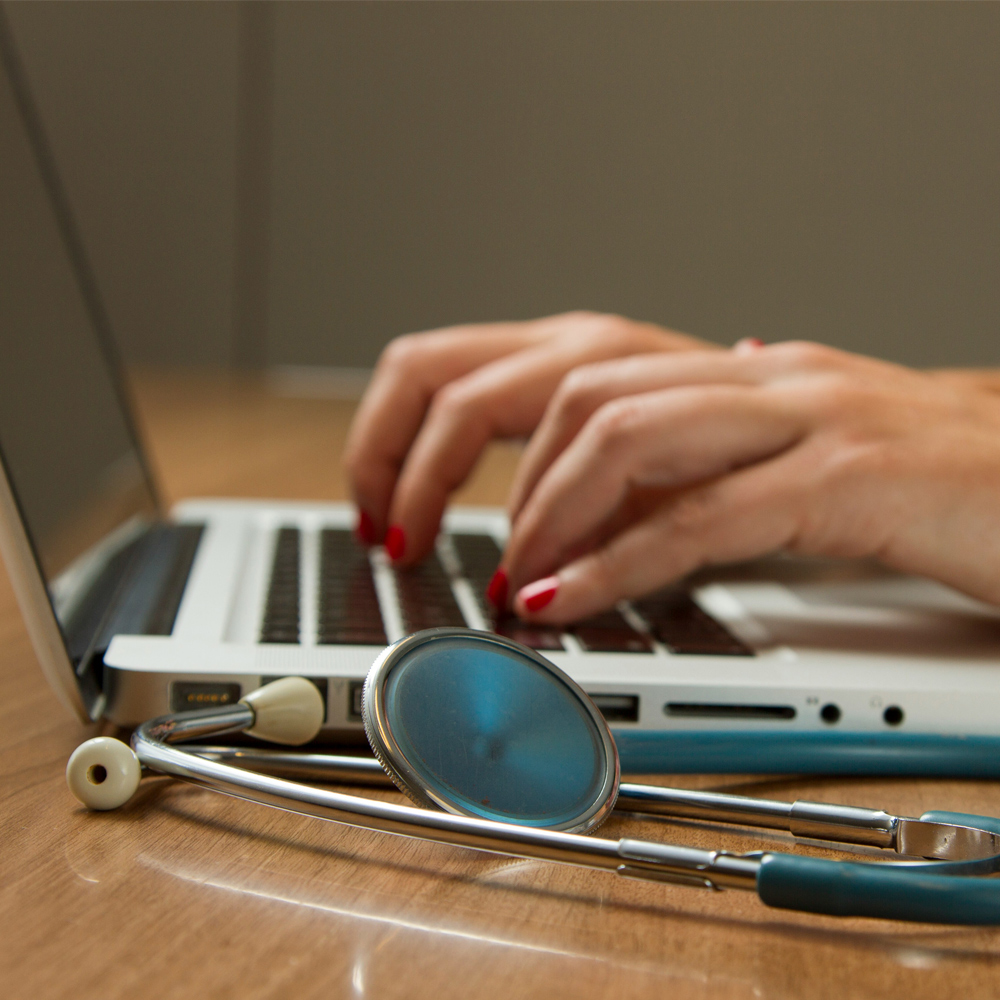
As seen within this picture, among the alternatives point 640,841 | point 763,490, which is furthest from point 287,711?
point 763,490

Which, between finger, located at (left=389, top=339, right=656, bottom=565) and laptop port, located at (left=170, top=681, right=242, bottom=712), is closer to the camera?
laptop port, located at (left=170, top=681, right=242, bottom=712)

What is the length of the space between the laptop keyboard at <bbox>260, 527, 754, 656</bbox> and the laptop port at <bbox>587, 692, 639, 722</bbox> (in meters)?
0.06

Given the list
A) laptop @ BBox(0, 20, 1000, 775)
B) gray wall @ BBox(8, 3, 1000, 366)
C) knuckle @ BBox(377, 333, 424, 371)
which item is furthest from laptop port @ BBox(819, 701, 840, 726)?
gray wall @ BBox(8, 3, 1000, 366)

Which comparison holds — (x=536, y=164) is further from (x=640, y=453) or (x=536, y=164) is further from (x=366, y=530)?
(x=640, y=453)

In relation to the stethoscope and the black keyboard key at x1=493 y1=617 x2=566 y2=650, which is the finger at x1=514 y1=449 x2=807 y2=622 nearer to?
the black keyboard key at x1=493 y1=617 x2=566 y2=650

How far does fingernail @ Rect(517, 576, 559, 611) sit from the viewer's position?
477 millimetres

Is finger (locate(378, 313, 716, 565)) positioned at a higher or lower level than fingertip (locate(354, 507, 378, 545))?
higher

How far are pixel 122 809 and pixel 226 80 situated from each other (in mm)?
2381

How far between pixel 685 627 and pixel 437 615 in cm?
11

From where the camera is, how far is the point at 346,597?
51cm

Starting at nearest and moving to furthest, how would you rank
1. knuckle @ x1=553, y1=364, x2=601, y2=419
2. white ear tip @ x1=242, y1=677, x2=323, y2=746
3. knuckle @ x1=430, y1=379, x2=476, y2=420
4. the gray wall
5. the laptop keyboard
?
white ear tip @ x1=242, y1=677, x2=323, y2=746 → the laptop keyboard → knuckle @ x1=553, y1=364, x2=601, y2=419 → knuckle @ x1=430, y1=379, x2=476, y2=420 → the gray wall

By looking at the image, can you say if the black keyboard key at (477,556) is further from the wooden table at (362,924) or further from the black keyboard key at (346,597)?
the wooden table at (362,924)

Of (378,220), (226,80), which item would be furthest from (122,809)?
(226,80)

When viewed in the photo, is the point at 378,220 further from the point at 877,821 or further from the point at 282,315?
the point at 877,821
